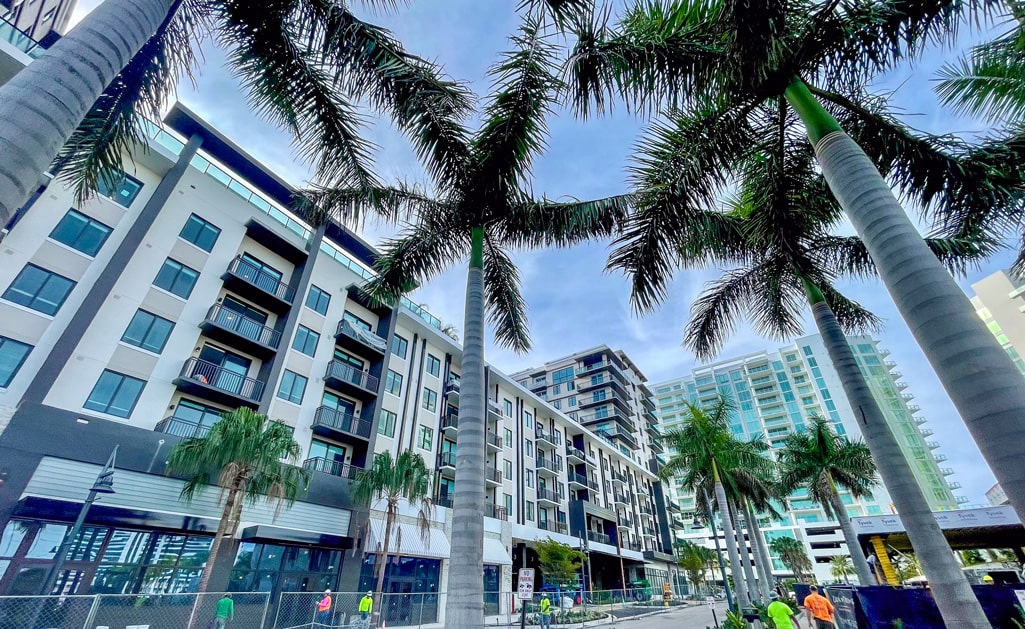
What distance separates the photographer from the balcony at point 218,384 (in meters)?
19.3

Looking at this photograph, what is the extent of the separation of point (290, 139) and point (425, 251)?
390cm

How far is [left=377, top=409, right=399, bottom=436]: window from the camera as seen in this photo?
27.8 meters

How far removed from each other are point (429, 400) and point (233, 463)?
17.2 metres

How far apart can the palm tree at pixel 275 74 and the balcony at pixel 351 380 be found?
19173 mm

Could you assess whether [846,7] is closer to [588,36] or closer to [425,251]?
[588,36]

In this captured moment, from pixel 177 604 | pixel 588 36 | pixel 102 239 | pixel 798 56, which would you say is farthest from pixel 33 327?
pixel 798 56

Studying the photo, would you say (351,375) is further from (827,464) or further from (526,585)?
(827,464)

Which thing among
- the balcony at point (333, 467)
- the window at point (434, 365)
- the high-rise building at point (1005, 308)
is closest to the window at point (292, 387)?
the balcony at point (333, 467)

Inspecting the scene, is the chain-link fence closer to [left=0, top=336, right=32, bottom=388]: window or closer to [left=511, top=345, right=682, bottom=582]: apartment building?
[left=0, top=336, right=32, bottom=388]: window

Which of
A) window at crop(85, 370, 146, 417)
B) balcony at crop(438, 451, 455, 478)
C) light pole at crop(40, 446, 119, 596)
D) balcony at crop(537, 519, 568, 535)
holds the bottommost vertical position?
light pole at crop(40, 446, 119, 596)

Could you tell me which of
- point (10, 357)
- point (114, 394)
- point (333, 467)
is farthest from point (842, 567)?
point (10, 357)

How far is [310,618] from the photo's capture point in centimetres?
1822

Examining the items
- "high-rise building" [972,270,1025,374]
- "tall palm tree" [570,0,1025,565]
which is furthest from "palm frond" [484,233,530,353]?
"high-rise building" [972,270,1025,374]

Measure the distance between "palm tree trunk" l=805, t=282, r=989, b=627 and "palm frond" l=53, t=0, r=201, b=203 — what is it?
12.0 metres
